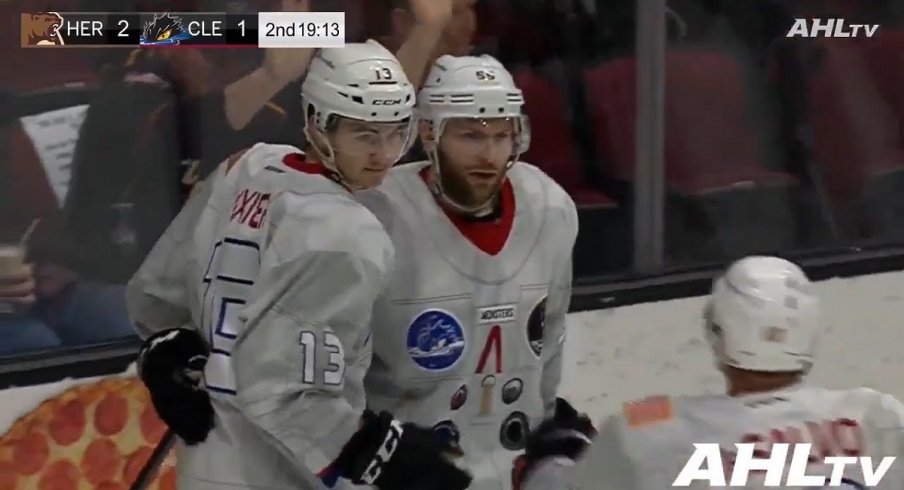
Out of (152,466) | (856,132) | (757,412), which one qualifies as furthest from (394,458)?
(856,132)

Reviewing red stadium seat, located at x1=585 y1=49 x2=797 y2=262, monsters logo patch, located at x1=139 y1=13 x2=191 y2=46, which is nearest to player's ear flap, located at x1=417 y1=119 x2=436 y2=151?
monsters logo patch, located at x1=139 y1=13 x2=191 y2=46

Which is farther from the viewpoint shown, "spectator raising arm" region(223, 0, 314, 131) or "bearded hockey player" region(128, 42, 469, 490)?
"spectator raising arm" region(223, 0, 314, 131)

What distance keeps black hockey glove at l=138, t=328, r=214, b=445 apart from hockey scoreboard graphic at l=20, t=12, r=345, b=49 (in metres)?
0.65

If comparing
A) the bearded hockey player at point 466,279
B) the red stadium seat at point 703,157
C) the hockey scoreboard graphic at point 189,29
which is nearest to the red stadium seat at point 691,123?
the red stadium seat at point 703,157

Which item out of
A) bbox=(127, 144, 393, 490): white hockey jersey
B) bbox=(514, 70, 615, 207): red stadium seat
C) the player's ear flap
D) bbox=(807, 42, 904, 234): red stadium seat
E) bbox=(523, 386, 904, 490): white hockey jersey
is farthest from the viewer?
bbox=(807, 42, 904, 234): red stadium seat

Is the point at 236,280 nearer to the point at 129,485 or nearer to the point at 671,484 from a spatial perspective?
the point at 671,484

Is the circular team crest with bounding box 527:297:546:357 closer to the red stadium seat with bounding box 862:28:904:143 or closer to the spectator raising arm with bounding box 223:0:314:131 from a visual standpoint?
the spectator raising arm with bounding box 223:0:314:131

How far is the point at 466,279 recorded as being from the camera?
1.83m

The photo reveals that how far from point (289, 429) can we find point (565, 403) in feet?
1.65

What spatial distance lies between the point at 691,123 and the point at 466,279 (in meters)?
1.21

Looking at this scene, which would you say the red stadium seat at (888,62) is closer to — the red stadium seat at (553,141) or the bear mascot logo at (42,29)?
the red stadium seat at (553,141)

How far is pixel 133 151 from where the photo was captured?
7.79ft

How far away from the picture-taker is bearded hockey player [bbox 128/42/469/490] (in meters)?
1.61

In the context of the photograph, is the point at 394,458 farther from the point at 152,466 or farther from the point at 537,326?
the point at 152,466
